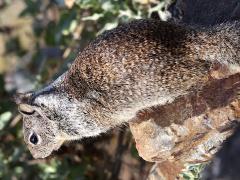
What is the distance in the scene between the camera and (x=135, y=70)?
293cm

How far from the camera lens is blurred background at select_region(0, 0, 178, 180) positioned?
3879 mm

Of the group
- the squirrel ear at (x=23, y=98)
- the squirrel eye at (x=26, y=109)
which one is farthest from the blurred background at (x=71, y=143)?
the squirrel eye at (x=26, y=109)

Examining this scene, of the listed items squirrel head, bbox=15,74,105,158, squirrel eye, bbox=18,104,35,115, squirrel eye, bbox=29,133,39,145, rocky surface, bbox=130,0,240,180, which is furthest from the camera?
squirrel eye, bbox=29,133,39,145

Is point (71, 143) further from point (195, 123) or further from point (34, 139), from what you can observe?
point (195, 123)

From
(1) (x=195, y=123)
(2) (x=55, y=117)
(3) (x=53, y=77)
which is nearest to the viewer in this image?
(1) (x=195, y=123)

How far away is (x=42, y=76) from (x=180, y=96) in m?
1.81

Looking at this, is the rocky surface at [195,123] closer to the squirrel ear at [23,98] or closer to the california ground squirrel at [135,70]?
the california ground squirrel at [135,70]

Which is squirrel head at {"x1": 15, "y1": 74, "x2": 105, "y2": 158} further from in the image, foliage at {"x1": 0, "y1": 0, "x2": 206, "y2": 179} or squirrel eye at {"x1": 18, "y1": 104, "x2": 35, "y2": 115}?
foliage at {"x1": 0, "y1": 0, "x2": 206, "y2": 179}

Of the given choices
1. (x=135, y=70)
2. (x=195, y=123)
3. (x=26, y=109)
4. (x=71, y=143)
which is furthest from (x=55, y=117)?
(x=71, y=143)

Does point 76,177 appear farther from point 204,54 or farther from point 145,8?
point 204,54

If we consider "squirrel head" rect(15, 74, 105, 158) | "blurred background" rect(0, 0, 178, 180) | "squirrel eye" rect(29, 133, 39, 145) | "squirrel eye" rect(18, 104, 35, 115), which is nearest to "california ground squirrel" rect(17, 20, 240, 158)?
"squirrel head" rect(15, 74, 105, 158)

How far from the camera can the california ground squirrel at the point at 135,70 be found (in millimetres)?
2883

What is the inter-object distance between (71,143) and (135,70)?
1.55 m

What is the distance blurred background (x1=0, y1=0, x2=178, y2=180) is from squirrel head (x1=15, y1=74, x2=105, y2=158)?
557mm
